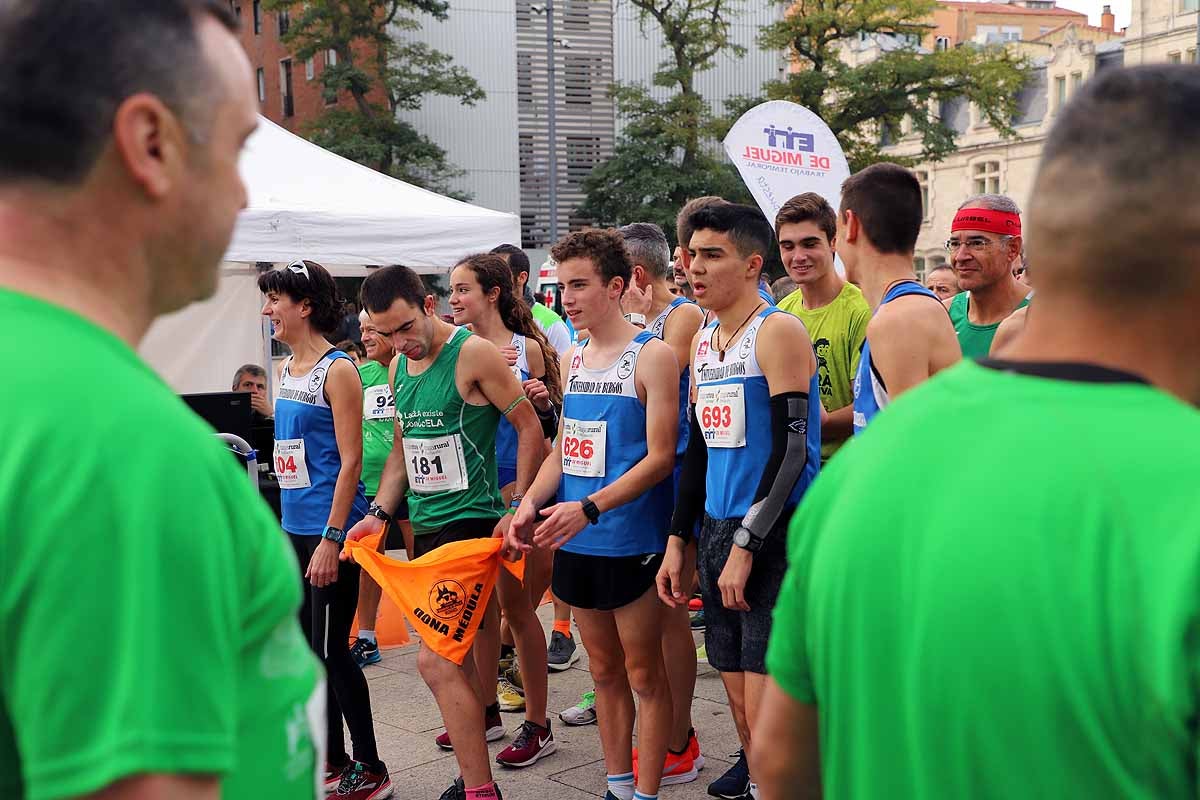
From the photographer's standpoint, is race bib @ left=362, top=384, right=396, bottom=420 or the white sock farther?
race bib @ left=362, top=384, right=396, bottom=420

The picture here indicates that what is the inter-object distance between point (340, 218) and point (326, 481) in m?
3.62

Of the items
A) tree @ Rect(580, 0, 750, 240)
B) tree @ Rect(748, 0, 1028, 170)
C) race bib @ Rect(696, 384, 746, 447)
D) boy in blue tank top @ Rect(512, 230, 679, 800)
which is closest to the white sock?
boy in blue tank top @ Rect(512, 230, 679, 800)

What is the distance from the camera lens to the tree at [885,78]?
3500 cm

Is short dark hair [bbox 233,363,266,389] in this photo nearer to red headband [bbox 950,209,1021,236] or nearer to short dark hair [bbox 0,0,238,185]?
red headband [bbox 950,209,1021,236]

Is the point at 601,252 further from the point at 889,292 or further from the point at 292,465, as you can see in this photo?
the point at 292,465

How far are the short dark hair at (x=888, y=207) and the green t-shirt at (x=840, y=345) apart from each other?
3.47 feet

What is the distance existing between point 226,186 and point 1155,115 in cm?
93

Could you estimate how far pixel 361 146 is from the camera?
3441 cm

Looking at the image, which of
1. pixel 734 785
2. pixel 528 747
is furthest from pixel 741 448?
pixel 528 747

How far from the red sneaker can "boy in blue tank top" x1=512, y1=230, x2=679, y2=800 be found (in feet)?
1.34

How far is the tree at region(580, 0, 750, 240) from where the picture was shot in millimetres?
35438

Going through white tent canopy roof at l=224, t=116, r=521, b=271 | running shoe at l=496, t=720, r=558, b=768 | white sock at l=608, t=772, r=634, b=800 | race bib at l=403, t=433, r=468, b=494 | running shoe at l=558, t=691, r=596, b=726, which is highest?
white tent canopy roof at l=224, t=116, r=521, b=271

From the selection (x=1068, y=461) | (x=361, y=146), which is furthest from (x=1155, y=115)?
(x=361, y=146)

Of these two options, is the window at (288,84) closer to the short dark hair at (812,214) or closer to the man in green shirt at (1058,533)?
the short dark hair at (812,214)
